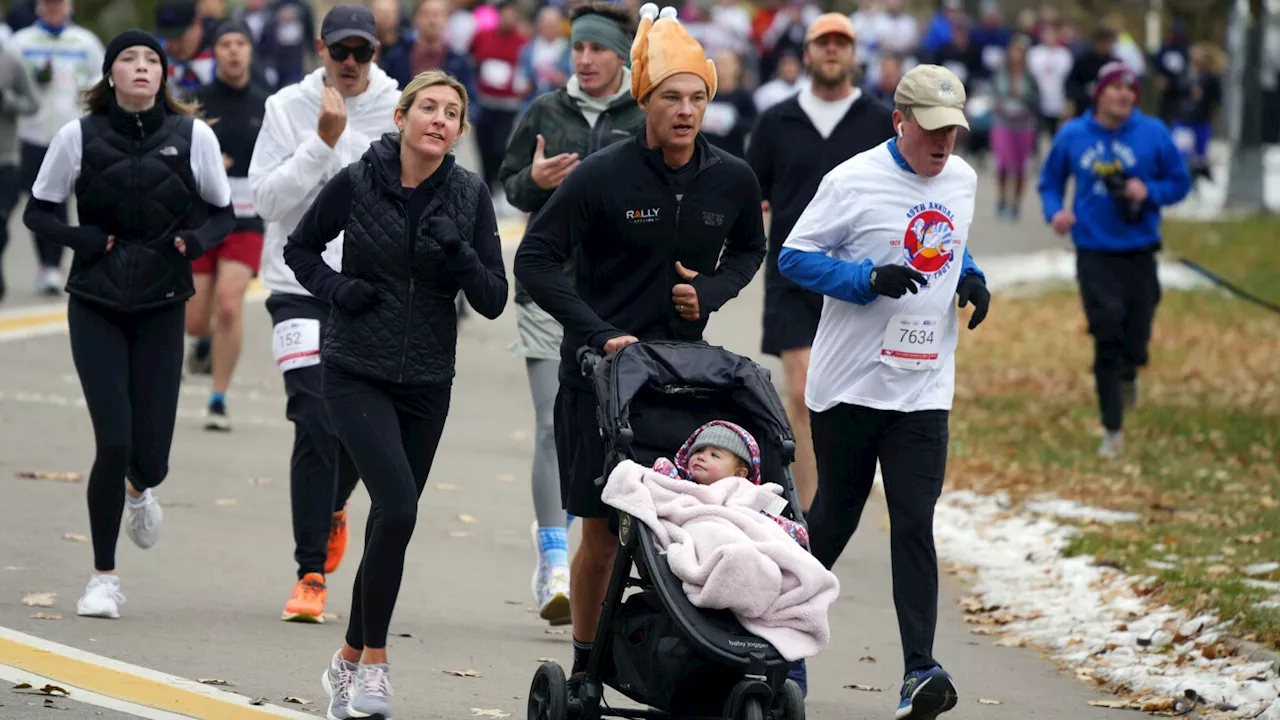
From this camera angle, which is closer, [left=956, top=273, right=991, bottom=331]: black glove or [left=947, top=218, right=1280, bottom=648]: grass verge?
[left=956, top=273, right=991, bottom=331]: black glove

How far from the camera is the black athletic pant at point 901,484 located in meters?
7.45

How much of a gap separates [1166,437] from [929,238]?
7184mm

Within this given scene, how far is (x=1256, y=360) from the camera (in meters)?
18.2

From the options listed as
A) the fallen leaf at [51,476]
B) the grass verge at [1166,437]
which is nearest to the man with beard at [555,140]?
the grass verge at [1166,437]

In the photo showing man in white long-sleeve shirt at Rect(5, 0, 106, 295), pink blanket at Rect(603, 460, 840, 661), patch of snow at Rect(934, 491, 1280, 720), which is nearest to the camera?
pink blanket at Rect(603, 460, 840, 661)

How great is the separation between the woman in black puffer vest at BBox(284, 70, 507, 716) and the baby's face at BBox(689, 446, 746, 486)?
0.89m

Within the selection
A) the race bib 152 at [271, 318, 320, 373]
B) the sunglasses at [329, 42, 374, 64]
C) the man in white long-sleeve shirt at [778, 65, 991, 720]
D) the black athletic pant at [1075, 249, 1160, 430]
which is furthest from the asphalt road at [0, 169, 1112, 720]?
the sunglasses at [329, 42, 374, 64]

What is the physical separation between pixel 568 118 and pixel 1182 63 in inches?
1099

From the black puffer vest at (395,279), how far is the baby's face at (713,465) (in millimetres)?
954

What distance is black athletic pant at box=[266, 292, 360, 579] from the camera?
8633mm

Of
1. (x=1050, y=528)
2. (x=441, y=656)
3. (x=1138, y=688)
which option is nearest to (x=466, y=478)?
(x=1050, y=528)

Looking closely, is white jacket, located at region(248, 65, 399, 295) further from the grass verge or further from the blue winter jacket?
the blue winter jacket

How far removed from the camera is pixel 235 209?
13281mm

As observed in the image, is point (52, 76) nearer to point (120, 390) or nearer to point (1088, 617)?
point (120, 390)
